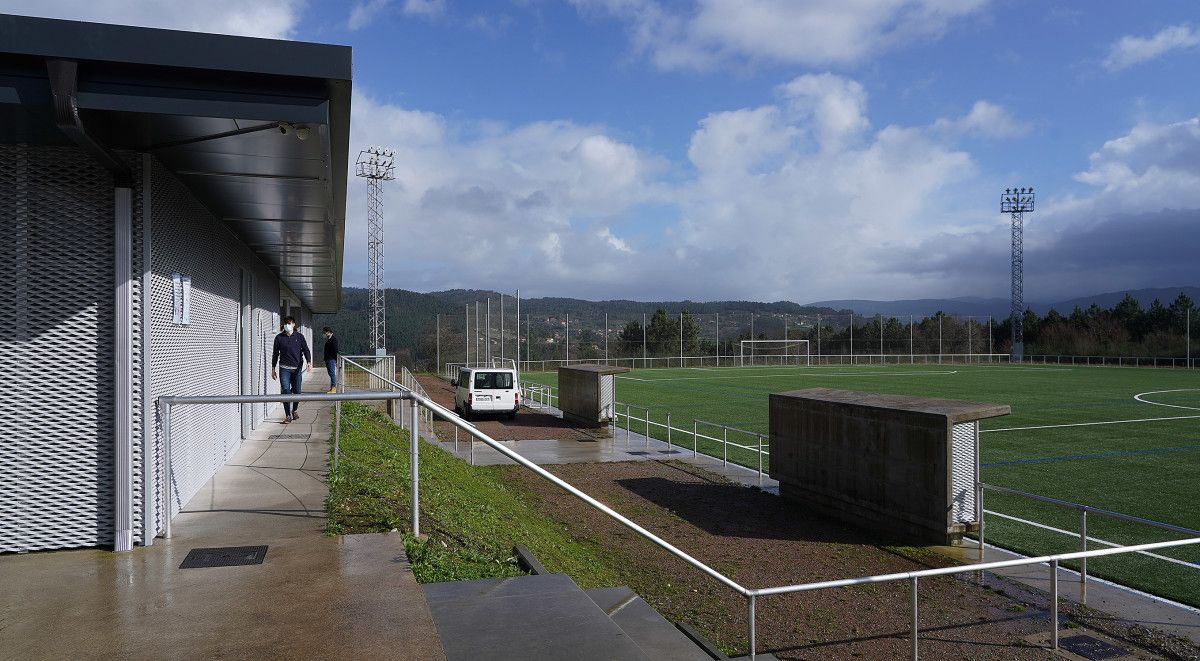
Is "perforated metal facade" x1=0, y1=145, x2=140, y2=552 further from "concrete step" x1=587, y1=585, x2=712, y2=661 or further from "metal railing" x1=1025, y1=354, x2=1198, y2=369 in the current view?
"metal railing" x1=1025, y1=354, x2=1198, y2=369

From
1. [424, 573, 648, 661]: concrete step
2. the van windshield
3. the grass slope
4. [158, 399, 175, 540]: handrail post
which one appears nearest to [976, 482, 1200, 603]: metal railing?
the grass slope

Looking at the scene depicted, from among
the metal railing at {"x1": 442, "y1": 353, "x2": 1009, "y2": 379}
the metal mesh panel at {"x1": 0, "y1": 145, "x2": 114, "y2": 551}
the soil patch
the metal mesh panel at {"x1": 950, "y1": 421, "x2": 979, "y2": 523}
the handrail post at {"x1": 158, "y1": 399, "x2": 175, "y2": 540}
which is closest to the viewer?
the metal mesh panel at {"x1": 0, "y1": 145, "x2": 114, "y2": 551}

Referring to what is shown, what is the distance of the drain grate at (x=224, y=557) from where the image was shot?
569 cm

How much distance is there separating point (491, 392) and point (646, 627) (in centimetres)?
2228

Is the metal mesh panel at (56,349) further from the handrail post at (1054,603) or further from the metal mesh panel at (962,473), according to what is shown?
the metal mesh panel at (962,473)

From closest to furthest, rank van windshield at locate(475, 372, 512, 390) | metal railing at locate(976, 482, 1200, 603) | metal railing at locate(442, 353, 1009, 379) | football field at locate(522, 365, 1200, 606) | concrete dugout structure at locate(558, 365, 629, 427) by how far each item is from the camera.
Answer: metal railing at locate(976, 482, 1200, 603), football field at locate(522, 365, 1200, 606), concrete dugout structure at locate(558, 365, 629, 427), van windshield at locate(475, 372, 512, 390), metal railing at locate(442, 353, 1009, 379)

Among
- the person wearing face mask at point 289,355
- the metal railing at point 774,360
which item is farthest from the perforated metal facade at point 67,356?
the metal railing at point 774,360

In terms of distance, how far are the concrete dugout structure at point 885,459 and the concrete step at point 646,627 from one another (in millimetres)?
6197

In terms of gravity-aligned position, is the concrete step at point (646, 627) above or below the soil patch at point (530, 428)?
above

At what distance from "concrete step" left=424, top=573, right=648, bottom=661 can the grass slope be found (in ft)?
1.51

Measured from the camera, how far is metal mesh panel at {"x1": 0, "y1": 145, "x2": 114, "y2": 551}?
6.00m

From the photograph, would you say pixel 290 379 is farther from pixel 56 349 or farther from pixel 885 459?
pixel 885 459

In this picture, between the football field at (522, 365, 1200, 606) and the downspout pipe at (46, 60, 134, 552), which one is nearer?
the downspout pipe at (46, 60, 134, 552)

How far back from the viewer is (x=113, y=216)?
20.1ft
